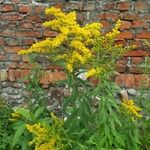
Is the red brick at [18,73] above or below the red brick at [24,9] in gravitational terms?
below

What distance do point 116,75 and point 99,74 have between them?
6.07 feet

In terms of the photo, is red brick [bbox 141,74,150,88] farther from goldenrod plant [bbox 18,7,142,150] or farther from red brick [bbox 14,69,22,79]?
red brick [bbox 14,69,22,79]

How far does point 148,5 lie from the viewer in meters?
5.53

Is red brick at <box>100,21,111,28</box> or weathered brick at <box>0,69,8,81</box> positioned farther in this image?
weathered brick at <box>0,69,8,81</box>

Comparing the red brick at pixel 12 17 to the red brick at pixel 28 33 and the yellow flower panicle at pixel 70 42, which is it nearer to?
the red brick at pixel 28 33

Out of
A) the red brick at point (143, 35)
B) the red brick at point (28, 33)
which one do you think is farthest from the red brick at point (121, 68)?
the red brick at point (28, 33)

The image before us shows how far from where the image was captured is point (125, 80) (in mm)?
5668

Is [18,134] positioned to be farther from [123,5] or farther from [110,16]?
[123,5]

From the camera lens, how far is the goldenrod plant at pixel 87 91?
3.89 m

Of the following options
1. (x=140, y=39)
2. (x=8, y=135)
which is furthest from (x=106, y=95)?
(x=140, y=39)

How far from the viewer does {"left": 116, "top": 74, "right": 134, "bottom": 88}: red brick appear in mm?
5652

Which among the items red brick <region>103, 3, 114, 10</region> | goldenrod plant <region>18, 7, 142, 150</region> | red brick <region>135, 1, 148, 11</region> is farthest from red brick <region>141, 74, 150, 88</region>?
goldenrod plant <region>18, 7, 142, 150</region>

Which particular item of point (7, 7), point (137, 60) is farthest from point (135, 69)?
point (7, 7)

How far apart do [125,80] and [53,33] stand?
1033mm
